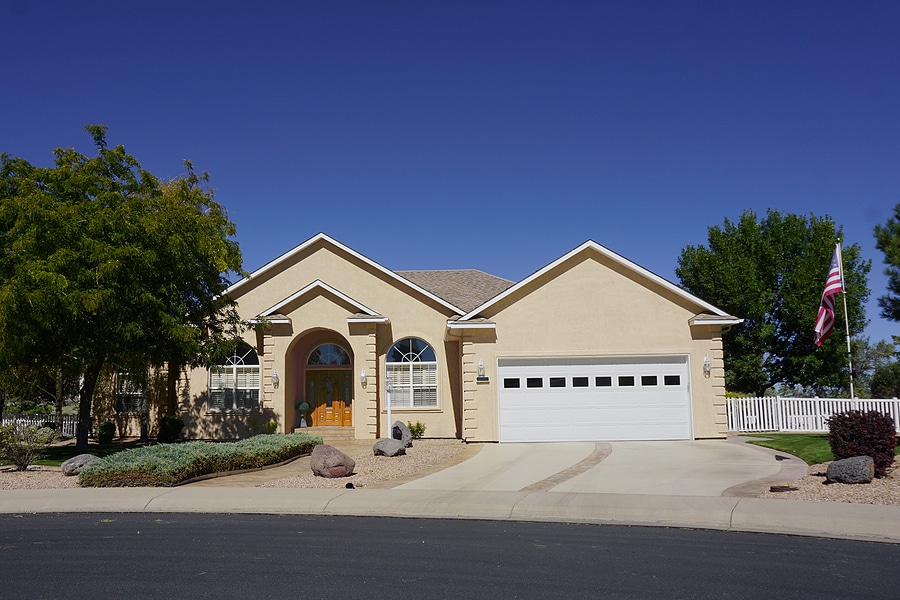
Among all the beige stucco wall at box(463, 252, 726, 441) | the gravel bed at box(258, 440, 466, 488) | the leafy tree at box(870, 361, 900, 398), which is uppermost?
the beige stucco wall at box(463, 252, 726, 441)

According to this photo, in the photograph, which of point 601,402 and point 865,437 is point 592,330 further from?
point 865,437

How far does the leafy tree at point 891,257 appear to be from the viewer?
22.5 metres

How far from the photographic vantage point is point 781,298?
115 ft

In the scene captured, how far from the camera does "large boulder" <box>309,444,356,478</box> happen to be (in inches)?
597

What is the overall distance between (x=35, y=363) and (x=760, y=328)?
95.0ft

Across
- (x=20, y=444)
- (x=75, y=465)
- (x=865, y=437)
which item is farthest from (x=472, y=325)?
(x=20, y=444)

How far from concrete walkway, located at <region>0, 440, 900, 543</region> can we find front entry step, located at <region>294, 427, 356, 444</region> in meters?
6.66

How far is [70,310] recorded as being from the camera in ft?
55.3

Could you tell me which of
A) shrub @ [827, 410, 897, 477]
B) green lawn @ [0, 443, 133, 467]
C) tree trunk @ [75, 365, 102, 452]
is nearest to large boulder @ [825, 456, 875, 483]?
shrub @ [827, 410, 897, 477]

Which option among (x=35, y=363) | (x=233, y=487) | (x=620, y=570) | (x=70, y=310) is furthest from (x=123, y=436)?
(x=620, y=570)

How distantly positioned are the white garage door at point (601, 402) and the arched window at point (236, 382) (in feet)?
28.4

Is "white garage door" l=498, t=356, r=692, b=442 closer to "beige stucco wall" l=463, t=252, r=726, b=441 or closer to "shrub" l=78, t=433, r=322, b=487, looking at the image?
"beige stucco wall" l=463, t=252, r=726, b=441

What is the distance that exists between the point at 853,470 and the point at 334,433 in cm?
1611

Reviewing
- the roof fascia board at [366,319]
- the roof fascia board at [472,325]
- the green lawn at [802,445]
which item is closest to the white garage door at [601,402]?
the roof fascia board at [472,325]
